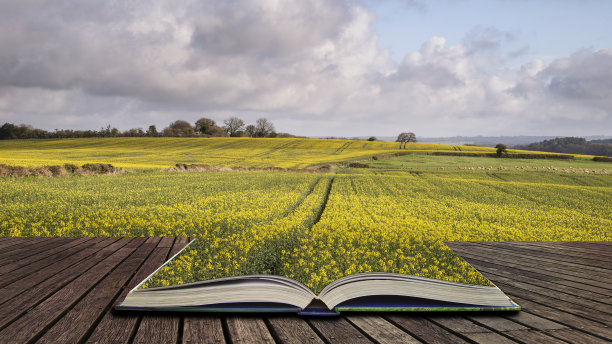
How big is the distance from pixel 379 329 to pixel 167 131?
352 ft

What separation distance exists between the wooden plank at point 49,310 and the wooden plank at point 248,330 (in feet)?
3.38

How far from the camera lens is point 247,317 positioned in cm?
192

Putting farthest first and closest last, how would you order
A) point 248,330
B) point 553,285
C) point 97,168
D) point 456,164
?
1. point 456,164
2. point 97,168
3. point 553,285
4. point 248,330

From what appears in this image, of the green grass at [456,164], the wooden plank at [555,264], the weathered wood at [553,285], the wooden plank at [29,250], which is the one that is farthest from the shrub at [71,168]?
the green grass at [456,164]

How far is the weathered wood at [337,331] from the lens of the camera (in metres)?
1.73

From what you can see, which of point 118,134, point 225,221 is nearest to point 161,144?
point 118,134

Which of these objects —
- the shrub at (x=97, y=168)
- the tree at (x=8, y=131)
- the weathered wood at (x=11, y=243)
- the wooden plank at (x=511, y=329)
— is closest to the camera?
the wooden plank at (x=511, y=329)

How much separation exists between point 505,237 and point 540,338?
331 inches

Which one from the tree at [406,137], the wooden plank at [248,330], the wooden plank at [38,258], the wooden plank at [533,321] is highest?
the tree at [406,137]

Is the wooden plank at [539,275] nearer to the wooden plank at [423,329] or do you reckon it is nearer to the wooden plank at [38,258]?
the wooden plank at [423,329]

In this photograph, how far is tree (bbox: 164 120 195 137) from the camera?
313ft

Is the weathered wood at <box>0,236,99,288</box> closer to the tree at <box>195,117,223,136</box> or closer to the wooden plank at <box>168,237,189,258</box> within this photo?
the wooden plank at <box>168,237,189,258</box>

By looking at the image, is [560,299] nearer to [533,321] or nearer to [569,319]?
[569,319]

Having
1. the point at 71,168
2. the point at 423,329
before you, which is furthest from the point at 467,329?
the point at 71,168
